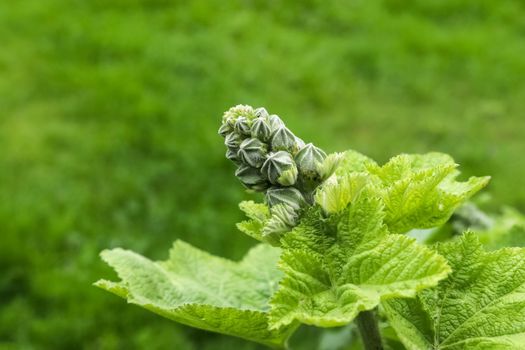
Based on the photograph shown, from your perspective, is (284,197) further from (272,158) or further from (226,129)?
(226,129)

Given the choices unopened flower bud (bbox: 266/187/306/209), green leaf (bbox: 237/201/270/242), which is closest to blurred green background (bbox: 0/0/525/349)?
green leaf (bbox: 237/201/270/242)

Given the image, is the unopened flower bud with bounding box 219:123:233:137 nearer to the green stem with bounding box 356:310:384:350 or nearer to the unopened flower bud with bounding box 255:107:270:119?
the unopened flower bud with bounding box 255:107:270:119

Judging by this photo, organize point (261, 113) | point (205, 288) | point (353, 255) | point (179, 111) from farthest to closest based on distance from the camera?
1. point (179, 111)
2. point (205, 288)
3. point (261, 113)
4. point (353, 255)

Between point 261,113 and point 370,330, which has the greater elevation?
point 261,113

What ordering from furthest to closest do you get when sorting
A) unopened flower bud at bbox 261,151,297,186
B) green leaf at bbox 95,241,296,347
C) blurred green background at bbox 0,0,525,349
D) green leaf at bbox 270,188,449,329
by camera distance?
1. blurred green background at bbox 0,0,525,349
2. green leaf at bbox 95,241,296,347
3. unopened flower bud at bbox 261,151,297,186
4. green leaf at bbox 270,188,449,329

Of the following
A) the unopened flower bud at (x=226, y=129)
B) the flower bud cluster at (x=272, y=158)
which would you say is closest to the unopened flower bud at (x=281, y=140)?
the flower bud cluster at (x=272, y=158)

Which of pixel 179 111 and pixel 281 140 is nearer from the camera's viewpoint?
pixel 281 140

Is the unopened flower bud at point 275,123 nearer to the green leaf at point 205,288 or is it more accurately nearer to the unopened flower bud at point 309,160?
the unopened flower bud at point 309,160

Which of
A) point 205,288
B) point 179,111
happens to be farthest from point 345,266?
point 179,111
